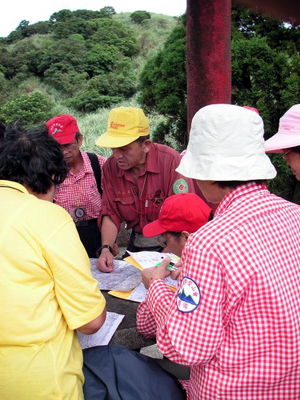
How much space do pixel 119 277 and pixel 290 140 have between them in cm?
114

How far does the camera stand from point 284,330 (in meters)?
1.30

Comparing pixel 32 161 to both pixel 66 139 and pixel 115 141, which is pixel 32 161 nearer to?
pixel 115 141

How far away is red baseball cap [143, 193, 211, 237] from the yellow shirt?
72 centimetres

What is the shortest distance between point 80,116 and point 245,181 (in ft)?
29.6

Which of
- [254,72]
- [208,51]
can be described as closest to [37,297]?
[208,51]

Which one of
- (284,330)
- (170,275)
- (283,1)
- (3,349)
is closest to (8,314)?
(3,349)

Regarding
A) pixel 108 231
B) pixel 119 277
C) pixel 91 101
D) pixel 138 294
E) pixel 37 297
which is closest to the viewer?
pixel 37 297

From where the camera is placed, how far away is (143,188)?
292 cm

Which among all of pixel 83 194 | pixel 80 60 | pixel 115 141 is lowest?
pixel 83 194

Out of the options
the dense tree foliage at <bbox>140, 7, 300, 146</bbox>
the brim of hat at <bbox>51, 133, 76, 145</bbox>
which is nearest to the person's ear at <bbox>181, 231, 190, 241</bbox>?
the brim of hat at <bbox>51, 133, 76, 145</bbox>

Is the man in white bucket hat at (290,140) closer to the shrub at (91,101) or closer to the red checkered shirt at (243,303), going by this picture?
the red checkered shirt at (243,303)

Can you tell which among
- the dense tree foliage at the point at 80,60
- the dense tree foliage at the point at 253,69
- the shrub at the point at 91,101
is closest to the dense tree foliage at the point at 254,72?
the dense tree foliage at the point at 253,69

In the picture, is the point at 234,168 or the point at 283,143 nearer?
the point at 234,168

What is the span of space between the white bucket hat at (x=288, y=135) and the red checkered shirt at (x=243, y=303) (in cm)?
58
